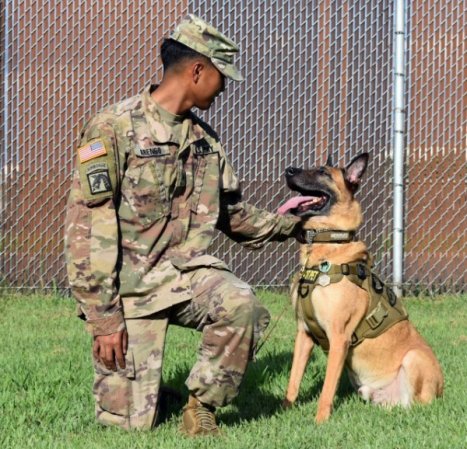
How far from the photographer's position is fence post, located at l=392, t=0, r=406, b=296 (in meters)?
7.27

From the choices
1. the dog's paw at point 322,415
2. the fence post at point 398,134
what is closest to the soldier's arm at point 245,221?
the dog's paw at point 322,415

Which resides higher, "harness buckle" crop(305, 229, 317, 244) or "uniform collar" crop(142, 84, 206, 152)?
"uniform collar" crop(142, 84, 206, 152)

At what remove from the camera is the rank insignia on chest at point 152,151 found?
3830mm

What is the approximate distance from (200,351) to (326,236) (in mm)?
1006

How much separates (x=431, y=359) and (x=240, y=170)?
326cm

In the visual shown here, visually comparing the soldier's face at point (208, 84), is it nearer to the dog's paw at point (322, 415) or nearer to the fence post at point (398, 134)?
the dog's paw at point (322, 415)

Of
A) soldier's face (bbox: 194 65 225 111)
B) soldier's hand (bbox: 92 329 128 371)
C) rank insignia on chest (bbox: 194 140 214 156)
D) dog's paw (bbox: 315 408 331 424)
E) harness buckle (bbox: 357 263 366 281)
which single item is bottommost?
dog's paw (bbox: 315 408 331 424)

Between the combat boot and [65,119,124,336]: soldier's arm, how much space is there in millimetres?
466

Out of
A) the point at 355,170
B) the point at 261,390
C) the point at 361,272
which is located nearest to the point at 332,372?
the point at 361,272

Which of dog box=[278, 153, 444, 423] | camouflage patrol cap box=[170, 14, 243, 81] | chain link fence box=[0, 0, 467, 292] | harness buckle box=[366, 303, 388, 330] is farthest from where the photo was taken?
chain link fence box=[0, 0, 467, 292]

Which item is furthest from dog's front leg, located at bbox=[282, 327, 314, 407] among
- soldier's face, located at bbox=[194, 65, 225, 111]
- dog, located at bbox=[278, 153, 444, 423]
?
soldier's face, located at bbox=[194, 65, 225, 111]

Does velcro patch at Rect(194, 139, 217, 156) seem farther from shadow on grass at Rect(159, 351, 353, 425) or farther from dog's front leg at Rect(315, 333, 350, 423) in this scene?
shadow on grass at Rect(159, 351, 353, 425)

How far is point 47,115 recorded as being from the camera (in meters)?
7.00

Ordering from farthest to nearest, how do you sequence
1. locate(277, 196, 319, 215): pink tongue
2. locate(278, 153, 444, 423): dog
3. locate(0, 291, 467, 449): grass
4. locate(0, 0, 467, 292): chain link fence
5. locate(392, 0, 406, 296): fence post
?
1. locate(392, 0, 406, 296): fence post
2. locate(0, 0, 467, 292): chain link fence
3. locate(277, 196, 319, 215): pink tongue
4. locate(278, 153, 444, 423): dog
5. locate(0, 291, 467, 449): grass
